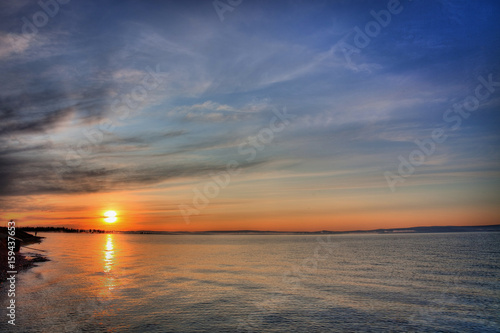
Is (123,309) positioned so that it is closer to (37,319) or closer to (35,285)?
(37,319)

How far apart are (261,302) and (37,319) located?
22091 millimetres

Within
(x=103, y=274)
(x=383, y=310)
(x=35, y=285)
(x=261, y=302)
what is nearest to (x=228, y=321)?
(x=261, y=302)

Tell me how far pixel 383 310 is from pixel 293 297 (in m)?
10.7

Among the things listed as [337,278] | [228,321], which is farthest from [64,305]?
[337,278]

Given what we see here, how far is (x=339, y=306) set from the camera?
35.2 m

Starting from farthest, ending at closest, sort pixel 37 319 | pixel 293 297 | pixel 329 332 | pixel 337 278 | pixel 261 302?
pixel 337 278
pixel 293 297
pixel 261 302
pixel 37 319
pixel 329 332

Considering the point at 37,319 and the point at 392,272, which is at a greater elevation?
the point at 37,319

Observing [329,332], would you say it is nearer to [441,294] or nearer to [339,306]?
[339,306]

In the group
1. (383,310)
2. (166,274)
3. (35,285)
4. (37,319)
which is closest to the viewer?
(37,319)

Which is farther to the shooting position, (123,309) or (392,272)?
(392,272)

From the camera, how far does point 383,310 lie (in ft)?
110

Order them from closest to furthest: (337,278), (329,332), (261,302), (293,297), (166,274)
Answer: (329,332), (261,302), (293,297), (337,278), (166,274)

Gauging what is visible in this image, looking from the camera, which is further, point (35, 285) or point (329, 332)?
point (35, 285)

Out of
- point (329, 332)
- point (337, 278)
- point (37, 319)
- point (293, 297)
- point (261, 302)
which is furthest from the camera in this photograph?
point (337, 278)
